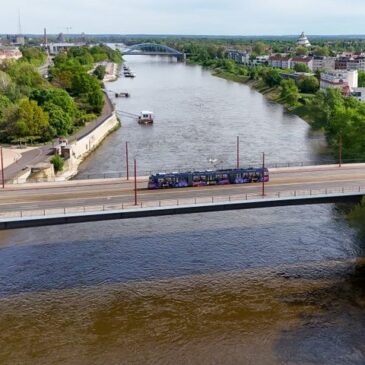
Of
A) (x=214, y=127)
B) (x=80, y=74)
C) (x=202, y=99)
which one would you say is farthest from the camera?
(x=202, y=99)

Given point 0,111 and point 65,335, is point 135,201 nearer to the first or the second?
point 65,335

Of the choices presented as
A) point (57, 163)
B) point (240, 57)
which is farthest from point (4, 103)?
point (240, 57)

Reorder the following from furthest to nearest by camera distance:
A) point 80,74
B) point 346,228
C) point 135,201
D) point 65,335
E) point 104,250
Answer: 1. point 80,74
2. point 346,228
3. point 104,250
4. point 135,201
5. point 65,335

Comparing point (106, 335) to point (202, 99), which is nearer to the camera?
point (106, 335)

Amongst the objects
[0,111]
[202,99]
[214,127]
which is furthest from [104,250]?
[202,99]

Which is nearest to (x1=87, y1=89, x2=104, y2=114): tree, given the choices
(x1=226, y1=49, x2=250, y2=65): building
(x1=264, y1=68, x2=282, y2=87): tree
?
(x1=264, y1=68, x2=282, y2=87): tree

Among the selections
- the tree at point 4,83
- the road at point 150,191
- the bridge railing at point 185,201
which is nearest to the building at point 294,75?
the tree at point 4,83
